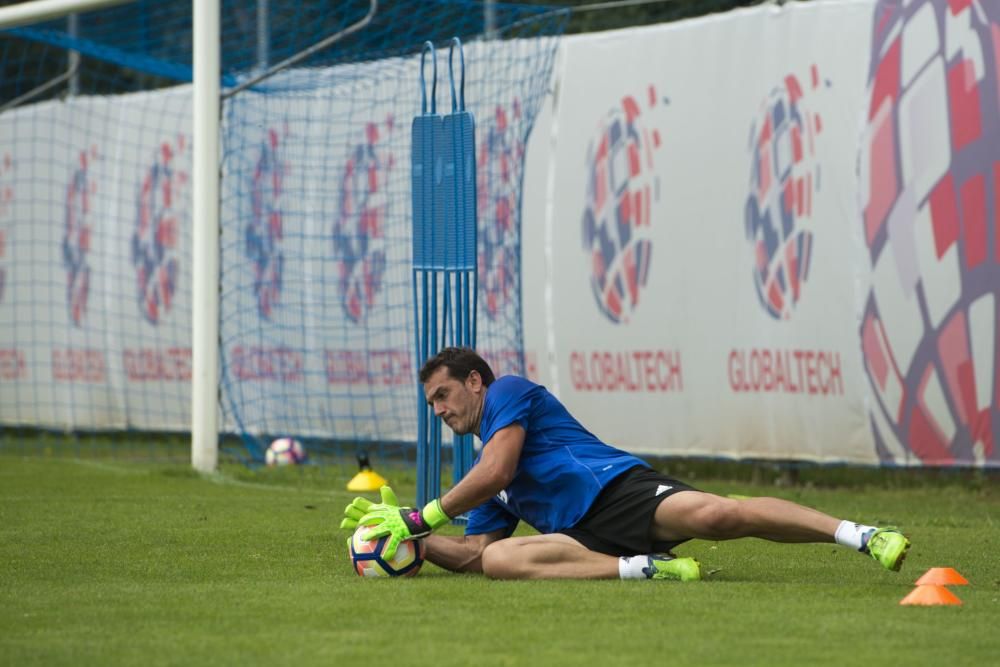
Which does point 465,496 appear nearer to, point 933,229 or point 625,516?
point 625,516

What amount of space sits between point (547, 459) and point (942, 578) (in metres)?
1.66

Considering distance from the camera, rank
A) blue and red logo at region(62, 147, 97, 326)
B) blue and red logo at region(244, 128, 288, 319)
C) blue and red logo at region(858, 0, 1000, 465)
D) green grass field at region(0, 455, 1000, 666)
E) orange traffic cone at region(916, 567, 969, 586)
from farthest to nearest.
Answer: blue and red logo at region(62, 147, 97, 326) < blue and red logo at region(244, 128, 288, 319) < blue and red logo at region(858, 0, 1000, 465) < orange traffic cone at region(916, 567, 969, 586) < green grass field at region(0, 455, 1000, 666)

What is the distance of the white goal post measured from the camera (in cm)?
1298

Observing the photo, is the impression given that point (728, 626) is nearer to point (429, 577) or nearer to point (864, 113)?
point (429, 577)

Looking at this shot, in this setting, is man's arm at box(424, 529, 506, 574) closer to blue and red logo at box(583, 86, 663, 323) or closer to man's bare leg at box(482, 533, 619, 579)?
man's bare leg at box(482, 533, 619, 579)

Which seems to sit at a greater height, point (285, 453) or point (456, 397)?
point (456, 397)

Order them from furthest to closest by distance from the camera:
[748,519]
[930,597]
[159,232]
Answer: [159,232]
[748,519]
[930,597]

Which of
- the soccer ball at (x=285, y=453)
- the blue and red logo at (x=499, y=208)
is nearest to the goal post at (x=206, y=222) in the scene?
the soccer ball at (x=285, y=453)

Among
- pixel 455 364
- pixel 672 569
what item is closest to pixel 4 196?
pixel 455 364

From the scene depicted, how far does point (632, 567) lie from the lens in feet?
23.6

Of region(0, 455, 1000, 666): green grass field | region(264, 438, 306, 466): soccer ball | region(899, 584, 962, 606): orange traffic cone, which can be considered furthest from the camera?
region(264, 438, 306, 466): soccer ball

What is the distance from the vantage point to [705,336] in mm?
13086

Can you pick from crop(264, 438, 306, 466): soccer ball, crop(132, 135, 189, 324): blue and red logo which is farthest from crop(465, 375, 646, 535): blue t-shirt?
crop(132, 135, 189, 324): blue and red logo

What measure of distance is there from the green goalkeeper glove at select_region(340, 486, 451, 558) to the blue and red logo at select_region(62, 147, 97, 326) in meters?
12.2
